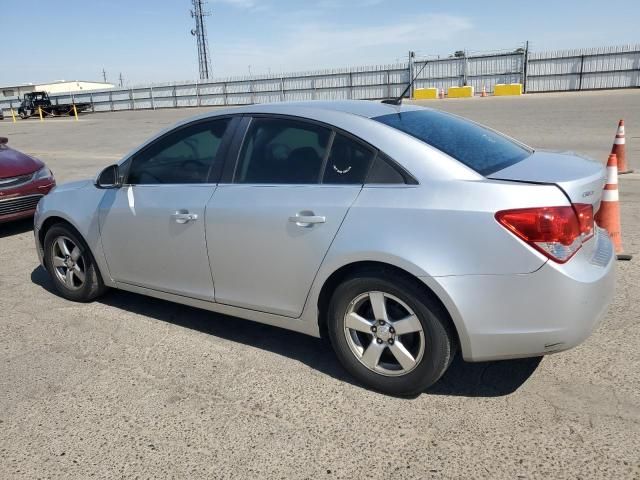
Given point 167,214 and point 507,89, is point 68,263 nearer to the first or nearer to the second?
point 167,214

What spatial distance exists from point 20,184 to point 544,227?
6613mm

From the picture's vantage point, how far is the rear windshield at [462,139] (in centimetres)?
295

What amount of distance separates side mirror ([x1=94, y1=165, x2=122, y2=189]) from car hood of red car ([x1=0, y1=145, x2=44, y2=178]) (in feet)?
11.5

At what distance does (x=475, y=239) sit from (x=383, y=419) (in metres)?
1.02

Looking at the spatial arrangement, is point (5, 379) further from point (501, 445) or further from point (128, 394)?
point (501, 445)

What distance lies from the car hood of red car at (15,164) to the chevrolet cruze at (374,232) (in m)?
3.76

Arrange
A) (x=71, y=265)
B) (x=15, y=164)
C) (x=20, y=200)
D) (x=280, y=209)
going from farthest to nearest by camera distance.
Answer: (x=15, y=164)
(x=20, y=200)
(x=71, y=265)
(x=280, y=209)

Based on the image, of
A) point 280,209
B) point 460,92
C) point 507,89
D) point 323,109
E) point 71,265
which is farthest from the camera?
point 460,92

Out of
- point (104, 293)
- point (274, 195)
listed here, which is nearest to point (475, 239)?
point (274, 195)

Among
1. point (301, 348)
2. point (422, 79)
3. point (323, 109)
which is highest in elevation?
point (422, 79)

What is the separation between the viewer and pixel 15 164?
7195 mm

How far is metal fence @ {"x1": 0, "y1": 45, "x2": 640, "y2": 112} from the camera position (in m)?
32.5

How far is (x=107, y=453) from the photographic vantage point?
2.64m

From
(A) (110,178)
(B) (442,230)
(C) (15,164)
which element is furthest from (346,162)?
(C) (15,164)
